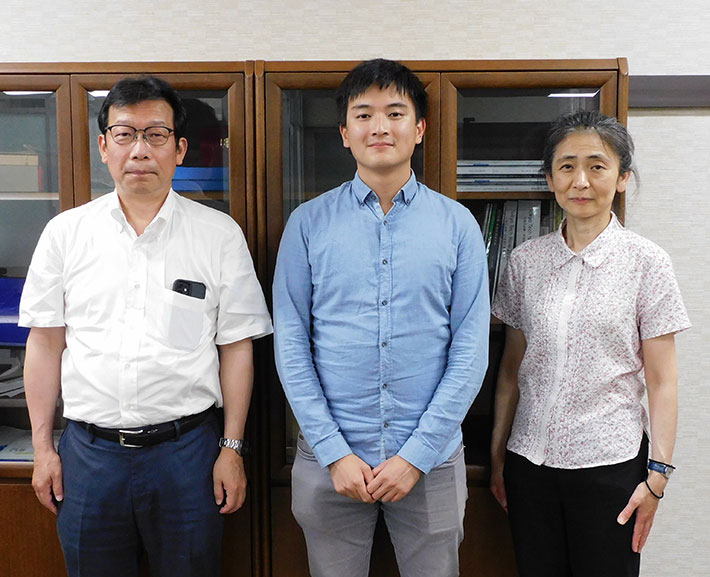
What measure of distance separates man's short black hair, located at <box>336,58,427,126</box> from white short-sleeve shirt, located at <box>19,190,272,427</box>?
0.45m

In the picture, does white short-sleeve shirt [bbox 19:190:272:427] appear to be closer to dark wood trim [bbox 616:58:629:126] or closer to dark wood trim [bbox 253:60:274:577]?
dark wood trim [bbox 253:60:274:577]

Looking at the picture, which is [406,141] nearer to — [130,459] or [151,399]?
[151,399]

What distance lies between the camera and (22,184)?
1695 millimetres

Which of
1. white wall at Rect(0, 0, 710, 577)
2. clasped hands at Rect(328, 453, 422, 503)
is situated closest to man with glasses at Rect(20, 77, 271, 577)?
clasped hands at Rect(328, 453, 422, 503)

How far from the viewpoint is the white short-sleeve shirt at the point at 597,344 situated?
1419 mm

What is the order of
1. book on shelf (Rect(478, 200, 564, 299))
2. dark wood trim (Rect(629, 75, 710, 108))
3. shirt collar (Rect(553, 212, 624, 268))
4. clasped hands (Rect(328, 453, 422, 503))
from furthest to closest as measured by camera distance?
1. dark wood trim (Rect(629, 75, 710, 108))
2. book on shelf (Rect(478, 200, 564, 299))
3. shirt collar (Rect(553, 212, 624, 268))
4. clasped hands (Rect(328, 453, 422, 503))

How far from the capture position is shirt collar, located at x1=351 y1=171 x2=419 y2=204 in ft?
4.82

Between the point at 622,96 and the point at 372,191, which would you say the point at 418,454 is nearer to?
the point at 372,191

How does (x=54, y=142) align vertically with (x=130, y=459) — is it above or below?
above

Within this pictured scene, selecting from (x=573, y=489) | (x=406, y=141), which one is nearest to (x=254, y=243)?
(x=406, y=141)

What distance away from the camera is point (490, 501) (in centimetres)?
166

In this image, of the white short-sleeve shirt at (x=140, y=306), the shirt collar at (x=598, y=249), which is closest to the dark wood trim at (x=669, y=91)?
the shirt collar at (x=598, y=249)

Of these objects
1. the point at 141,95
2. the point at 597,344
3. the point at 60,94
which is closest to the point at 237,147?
the point at 141,95

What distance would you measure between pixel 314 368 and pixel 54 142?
0.99 meters
